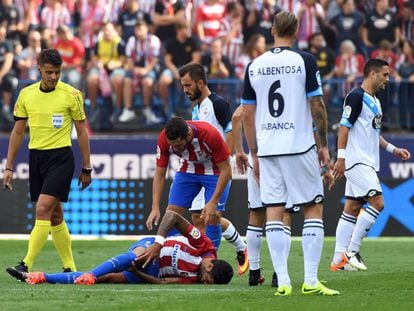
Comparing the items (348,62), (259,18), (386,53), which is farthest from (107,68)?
(386,53)

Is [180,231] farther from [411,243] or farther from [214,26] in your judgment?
[214,26]

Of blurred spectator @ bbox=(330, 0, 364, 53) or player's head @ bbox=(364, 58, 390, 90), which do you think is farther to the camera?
blurred spectator @ bbox=(330, 0, 364, 53)

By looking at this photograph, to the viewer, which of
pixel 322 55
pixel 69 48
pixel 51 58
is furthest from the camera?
pixel 69 48

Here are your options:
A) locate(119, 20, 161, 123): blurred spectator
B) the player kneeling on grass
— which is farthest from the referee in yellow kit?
locate(119, 20, 161, 123): blurred spectator

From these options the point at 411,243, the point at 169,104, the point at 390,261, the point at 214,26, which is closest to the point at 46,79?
the point at 390,261

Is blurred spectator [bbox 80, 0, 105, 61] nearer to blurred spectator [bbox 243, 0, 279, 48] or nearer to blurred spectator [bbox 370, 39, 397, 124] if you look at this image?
blurred spectator [bbox 243, 0, 279, 48]

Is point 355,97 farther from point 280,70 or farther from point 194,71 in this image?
point 280,70

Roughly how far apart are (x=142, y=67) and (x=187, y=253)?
Answer: 11511 millimetres

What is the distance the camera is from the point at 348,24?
23.8m

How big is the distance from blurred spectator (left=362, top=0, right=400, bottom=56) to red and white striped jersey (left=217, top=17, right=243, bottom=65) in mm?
2386

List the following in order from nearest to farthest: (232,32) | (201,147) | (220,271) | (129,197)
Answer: (220,271)
(201,147)
(129,197)
(232,32)

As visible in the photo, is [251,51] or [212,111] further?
[251,51]

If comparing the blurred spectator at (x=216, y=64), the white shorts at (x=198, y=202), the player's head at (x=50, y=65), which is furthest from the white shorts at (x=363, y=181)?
the blurred spectator at (x=216, y=64)

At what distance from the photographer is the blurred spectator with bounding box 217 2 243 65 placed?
23.4m
